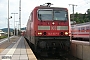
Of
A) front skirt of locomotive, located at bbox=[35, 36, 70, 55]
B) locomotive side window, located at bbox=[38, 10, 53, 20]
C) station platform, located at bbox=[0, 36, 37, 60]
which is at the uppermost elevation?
locomotive side window, located at bbox=[38, 10, 53, 20]

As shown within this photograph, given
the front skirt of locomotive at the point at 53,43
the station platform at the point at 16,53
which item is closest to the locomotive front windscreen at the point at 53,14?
the front skirt of locomotive at the point at 53,43

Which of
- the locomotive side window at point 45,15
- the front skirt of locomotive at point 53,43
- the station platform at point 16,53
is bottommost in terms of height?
the station platform at point 16,53

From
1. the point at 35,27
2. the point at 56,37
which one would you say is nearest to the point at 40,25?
the point at 35,27

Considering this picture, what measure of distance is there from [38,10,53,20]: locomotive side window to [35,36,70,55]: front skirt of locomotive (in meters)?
1.35

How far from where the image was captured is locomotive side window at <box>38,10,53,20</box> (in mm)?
16203

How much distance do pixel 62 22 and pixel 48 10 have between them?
129 centimetres

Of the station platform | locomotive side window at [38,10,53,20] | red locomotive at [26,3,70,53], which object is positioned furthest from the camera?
locomotive side window at [38,10,53,20]

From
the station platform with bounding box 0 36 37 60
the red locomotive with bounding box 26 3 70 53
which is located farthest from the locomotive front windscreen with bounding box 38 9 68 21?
the station platform with bounding box 0 36 37 60

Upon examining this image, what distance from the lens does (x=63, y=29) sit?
1625 centimetres

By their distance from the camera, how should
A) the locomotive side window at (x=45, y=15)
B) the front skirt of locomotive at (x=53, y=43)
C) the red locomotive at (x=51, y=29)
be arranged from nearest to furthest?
the front skirt of locomotive at (x=53, y=43) < the red locomotive at (x=51, y=29) < the locomotive side window at (x=45, y=15)

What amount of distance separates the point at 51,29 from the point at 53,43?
0.98 m

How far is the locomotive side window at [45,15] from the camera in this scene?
16203 millimetres

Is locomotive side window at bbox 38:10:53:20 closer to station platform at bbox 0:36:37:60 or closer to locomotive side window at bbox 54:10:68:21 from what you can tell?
locomotive side window at bbox 54:10:68:21

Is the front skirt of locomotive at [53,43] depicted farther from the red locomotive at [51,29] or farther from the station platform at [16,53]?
the station platform at [16,53]
